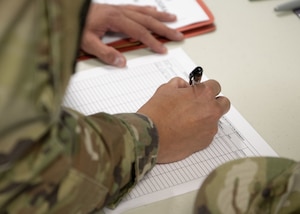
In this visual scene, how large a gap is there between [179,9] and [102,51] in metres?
0.23

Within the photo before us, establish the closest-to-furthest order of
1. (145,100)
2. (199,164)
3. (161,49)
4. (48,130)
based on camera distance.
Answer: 1. (48,130)
2. (199,164)
3. (145,100)
4. (161,49)

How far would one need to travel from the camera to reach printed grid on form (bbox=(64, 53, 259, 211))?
0.81 m

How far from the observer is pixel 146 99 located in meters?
0.95

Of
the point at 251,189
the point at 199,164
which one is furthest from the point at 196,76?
the point at 251,189

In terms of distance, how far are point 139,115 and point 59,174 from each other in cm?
23

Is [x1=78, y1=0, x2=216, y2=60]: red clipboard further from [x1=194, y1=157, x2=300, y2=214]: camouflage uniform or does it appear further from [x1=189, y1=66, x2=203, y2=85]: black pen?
[x1=194, y1=157, x2=300, y2=214]: camouflage uniform

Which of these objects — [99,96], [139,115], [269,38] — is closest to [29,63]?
[139,115]

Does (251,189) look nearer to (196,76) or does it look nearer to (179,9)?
(196,76)

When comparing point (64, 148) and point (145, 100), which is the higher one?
point (64, 148)

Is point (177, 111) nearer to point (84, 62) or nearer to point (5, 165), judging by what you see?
point (84, 62)

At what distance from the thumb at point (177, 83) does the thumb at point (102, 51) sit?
138 millimetres

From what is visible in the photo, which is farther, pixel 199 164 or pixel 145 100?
pixel 145 100

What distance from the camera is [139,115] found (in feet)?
2.59

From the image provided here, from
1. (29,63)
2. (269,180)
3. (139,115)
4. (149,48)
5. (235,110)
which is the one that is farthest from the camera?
(149,48)
